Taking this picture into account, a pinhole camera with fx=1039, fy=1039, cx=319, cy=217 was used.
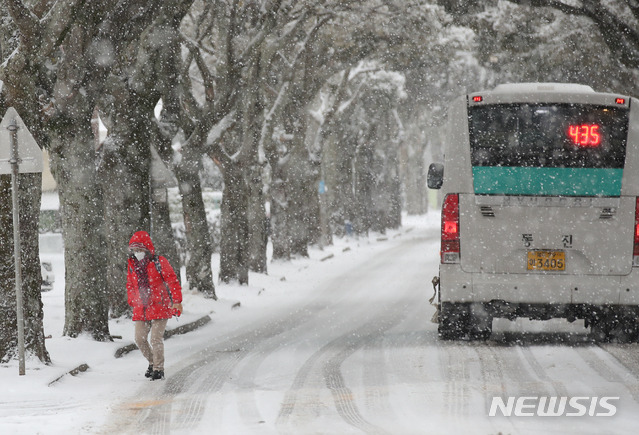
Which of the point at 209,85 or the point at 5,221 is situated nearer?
the point at 5,221

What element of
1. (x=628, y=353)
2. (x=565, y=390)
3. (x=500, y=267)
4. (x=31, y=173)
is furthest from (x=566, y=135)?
(x=31, y=173)

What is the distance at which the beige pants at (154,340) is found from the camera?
10.9 metres

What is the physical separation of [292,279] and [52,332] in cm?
1224

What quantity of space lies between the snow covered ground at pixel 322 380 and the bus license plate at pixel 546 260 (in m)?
1.00

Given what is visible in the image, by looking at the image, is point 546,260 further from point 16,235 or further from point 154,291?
point 16,235

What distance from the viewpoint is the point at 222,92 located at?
66.0 ft

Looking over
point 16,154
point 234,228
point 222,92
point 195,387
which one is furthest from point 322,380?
point 234,228

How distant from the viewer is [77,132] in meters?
13.6

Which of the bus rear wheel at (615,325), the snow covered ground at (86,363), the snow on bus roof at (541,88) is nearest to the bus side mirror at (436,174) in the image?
the snow on bus roof at (541,88)

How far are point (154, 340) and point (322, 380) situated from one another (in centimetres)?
188

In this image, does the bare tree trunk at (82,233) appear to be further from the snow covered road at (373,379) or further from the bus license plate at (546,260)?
the bus license plate at (546,260)

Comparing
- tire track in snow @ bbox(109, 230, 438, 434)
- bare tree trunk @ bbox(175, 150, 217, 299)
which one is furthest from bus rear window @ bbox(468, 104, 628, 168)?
bare tree trunk @ bbox(175, 150, 217, 299)

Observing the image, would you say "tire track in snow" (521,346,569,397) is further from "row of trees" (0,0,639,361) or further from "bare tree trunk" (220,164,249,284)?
"bare tree trunk" (220,164,249,284)

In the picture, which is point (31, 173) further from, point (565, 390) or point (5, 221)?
point (565, 390)
